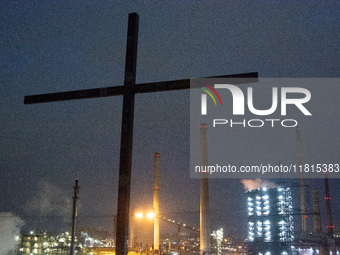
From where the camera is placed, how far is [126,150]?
4043 millimetres

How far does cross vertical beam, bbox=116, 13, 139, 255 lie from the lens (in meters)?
3.86

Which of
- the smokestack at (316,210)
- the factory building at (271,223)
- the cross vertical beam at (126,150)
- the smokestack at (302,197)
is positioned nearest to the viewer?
the cross vertical beam at (126,150)

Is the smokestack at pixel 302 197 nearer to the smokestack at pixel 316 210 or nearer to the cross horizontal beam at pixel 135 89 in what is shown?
the smokestack at pixel 316 210

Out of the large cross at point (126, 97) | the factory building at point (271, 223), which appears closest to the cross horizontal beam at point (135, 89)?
the large cross at point (126, 97)

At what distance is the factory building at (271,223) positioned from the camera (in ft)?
166

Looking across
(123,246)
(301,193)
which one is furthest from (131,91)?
(301,193)

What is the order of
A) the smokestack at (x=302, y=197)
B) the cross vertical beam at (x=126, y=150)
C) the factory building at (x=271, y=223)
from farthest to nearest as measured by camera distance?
the smokestack at (x=302, y=197), the factory building at (x=271, y=223), the cross vertical beam at (x=126, y=150)

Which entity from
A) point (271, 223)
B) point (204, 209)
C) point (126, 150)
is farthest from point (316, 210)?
point (126, 150)

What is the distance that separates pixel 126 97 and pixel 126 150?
2.58 feet

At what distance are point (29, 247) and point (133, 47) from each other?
210 feet

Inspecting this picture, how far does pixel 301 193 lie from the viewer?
77.2 m

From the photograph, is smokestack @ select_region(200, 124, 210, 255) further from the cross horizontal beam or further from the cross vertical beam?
the cross vertical beam

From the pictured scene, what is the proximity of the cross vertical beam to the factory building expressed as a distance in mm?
51269

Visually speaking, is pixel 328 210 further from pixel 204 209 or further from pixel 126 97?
pixel 126 97
